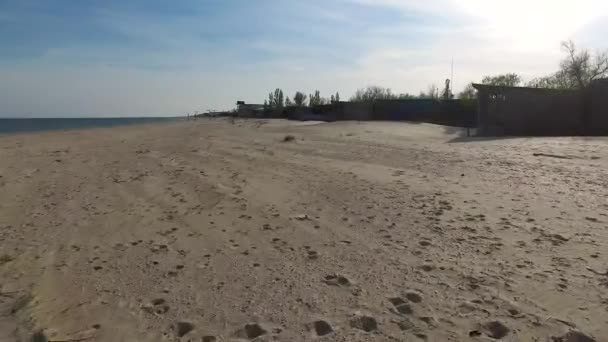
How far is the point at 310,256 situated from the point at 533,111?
20.4 m

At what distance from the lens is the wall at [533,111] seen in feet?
69.7

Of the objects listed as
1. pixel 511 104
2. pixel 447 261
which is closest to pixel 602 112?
pixel 511 104

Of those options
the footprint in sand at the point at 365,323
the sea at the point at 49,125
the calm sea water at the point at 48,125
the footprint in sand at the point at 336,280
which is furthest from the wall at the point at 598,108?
the calm sea water at the point at 48,125

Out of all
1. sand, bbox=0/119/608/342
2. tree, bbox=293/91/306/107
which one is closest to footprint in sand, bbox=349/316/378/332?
sand, bbox=0/119/608/342

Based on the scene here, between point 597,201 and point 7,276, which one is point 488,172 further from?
point 7,276

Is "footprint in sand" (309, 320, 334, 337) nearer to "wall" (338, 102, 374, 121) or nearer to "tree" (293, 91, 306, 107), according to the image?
"wall" (338, 102, 374, 121)

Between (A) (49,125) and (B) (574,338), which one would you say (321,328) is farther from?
(A) (49,125)

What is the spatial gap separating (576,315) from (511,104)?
20427 mm

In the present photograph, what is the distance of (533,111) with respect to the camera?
837 inches

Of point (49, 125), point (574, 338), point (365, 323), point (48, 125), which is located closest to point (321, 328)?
point (365, 323)

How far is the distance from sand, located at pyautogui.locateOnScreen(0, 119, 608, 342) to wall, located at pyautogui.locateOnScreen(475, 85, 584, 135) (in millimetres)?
13843

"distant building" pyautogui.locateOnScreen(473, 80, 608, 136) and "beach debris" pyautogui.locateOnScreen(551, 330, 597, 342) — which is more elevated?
"distant building" pyautogui.locateOnScreen(473, 80, 608, 136)

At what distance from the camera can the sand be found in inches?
114

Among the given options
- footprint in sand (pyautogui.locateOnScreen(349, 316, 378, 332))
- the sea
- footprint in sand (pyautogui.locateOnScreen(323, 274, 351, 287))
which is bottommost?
footprint in sand (pyautogui.locateOnScreen(349, 316, 378, 332))
